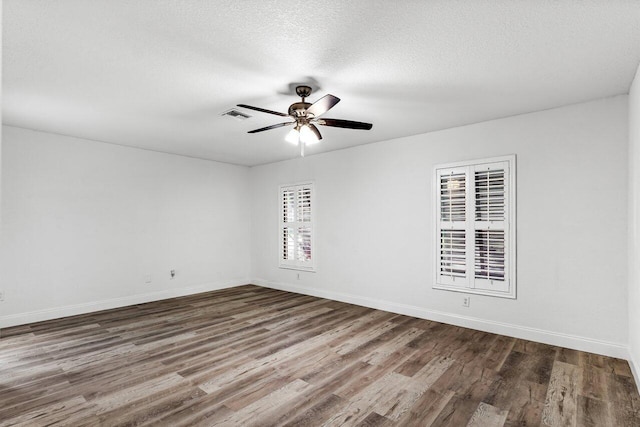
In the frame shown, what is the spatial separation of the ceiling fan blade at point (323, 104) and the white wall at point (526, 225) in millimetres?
2216

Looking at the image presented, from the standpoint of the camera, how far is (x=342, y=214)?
5.70 metres

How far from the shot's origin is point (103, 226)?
521 cm

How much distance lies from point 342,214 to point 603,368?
3.56 metres

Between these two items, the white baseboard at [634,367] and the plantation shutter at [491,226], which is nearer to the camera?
the white baseboard at [634,367]

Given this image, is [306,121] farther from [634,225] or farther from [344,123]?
[634,225]

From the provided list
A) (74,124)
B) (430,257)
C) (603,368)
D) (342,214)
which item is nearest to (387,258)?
(430,257)

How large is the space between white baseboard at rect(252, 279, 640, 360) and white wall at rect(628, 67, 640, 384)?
219mm

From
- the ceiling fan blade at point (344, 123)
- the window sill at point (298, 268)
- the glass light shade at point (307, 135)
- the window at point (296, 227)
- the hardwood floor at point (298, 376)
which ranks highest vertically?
the ceiling fan blade at point (344, 123)

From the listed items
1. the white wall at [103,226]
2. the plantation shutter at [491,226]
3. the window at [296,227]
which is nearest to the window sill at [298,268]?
Result: the window at [296,227]

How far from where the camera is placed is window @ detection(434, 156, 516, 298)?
13.2 feet

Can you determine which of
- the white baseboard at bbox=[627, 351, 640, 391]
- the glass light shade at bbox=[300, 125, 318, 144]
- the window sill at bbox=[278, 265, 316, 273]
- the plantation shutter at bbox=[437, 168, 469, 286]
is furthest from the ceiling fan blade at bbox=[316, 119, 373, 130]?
the window sill at bbox=[278, 265, 316, 273]

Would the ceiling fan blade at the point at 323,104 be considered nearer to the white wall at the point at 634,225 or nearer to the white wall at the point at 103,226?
the white wall at the point at 634,225

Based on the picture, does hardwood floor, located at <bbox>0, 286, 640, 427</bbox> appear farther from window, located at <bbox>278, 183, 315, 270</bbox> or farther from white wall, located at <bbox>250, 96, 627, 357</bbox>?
window, located at <bbox>278, 183, 315, 270</bbox>

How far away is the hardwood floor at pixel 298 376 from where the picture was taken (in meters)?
2.49
